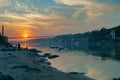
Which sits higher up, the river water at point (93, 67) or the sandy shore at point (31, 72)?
the sandy shore at point (31, 72)

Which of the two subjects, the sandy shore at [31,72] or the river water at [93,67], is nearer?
the sandy shore at [31,72]

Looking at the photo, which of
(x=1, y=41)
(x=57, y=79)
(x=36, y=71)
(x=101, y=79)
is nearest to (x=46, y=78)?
(x=57, y=79)

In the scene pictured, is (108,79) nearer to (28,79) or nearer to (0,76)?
(28,79)

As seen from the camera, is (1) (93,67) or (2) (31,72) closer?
(2) (31,72)

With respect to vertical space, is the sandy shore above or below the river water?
above

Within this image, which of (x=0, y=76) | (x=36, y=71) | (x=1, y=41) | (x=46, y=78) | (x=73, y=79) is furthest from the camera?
(x=1, y=41)

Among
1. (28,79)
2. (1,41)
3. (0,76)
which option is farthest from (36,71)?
(1,41)

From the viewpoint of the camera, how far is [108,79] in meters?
40.8

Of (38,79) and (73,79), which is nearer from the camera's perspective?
(38,79)

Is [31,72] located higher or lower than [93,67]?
higher

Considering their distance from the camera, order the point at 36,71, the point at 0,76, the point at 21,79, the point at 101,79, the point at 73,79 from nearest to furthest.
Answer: the point at 0,76
the point at 21,79
the point at 73,79
the point at 36,71
the point at 101,79

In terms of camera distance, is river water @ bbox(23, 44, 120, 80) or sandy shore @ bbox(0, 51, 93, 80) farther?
river water @ bbox(23, 44, 120, 80)

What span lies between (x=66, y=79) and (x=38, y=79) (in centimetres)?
382

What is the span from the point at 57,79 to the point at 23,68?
616 cm
